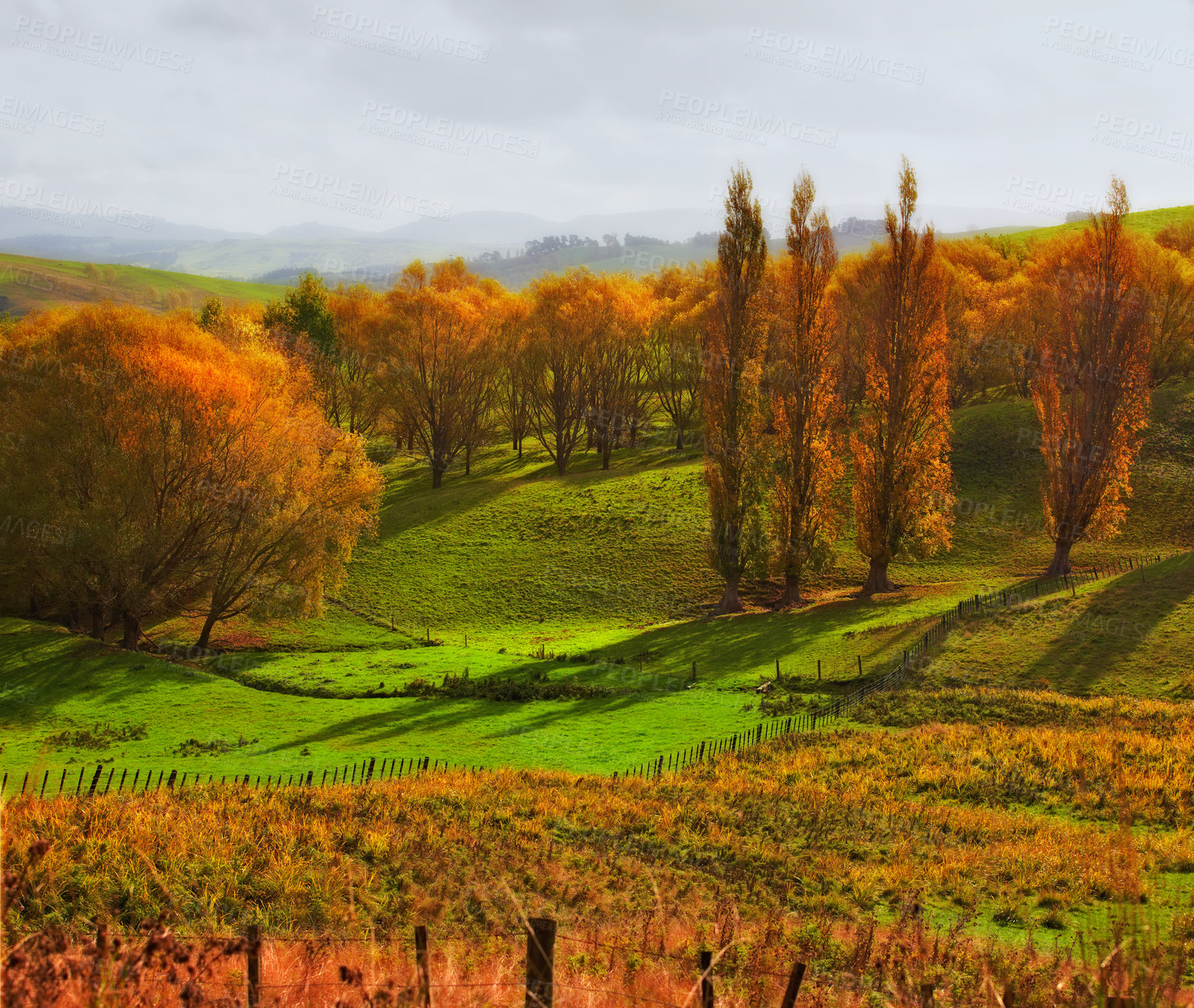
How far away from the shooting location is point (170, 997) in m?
7.21

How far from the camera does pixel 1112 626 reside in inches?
1307

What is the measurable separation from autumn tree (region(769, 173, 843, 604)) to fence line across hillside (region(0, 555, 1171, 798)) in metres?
7.93

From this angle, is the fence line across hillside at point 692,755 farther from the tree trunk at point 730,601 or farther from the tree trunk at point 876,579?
the tree trunk at point 730,601

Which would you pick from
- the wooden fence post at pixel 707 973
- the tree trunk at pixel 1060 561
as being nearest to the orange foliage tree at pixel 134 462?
the wooden fence post at pixel 707 973

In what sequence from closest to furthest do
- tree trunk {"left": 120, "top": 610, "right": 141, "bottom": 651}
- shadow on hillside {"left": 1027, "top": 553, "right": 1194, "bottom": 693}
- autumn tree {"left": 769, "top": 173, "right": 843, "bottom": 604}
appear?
shadow on hillside {"left": 1027, "top": 553, "right": 1194, "bottom": 693} → tree trunk {"left": 120, "top": 610, "right": 141, "bottom": 651} → autumn tree {"left": 769, "top": 173, "right": 843, "bottom": 604}

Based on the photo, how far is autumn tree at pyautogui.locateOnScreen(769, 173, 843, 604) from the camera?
4212 cm

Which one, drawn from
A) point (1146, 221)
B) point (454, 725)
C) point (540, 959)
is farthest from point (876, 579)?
point (1146, 221)

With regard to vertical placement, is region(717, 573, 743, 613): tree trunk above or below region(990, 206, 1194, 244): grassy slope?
below

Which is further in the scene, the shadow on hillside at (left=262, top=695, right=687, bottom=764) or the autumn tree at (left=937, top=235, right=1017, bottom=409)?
the autumn tree at (left=937, top=235, right=1017, bottom=409)

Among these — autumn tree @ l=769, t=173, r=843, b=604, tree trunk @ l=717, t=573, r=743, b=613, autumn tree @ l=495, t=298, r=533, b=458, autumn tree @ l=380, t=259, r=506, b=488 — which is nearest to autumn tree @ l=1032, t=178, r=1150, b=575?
autumn tree @ l=769, t=173, r=843, b=604

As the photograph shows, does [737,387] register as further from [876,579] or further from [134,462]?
[134,462]

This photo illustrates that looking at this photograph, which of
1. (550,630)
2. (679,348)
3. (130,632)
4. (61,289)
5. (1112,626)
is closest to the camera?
(1112,626)

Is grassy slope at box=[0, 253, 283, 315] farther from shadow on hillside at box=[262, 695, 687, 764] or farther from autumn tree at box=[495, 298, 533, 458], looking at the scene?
shadow on hillside at box=[262, 695, 687, 764]

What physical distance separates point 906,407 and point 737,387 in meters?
8.76
